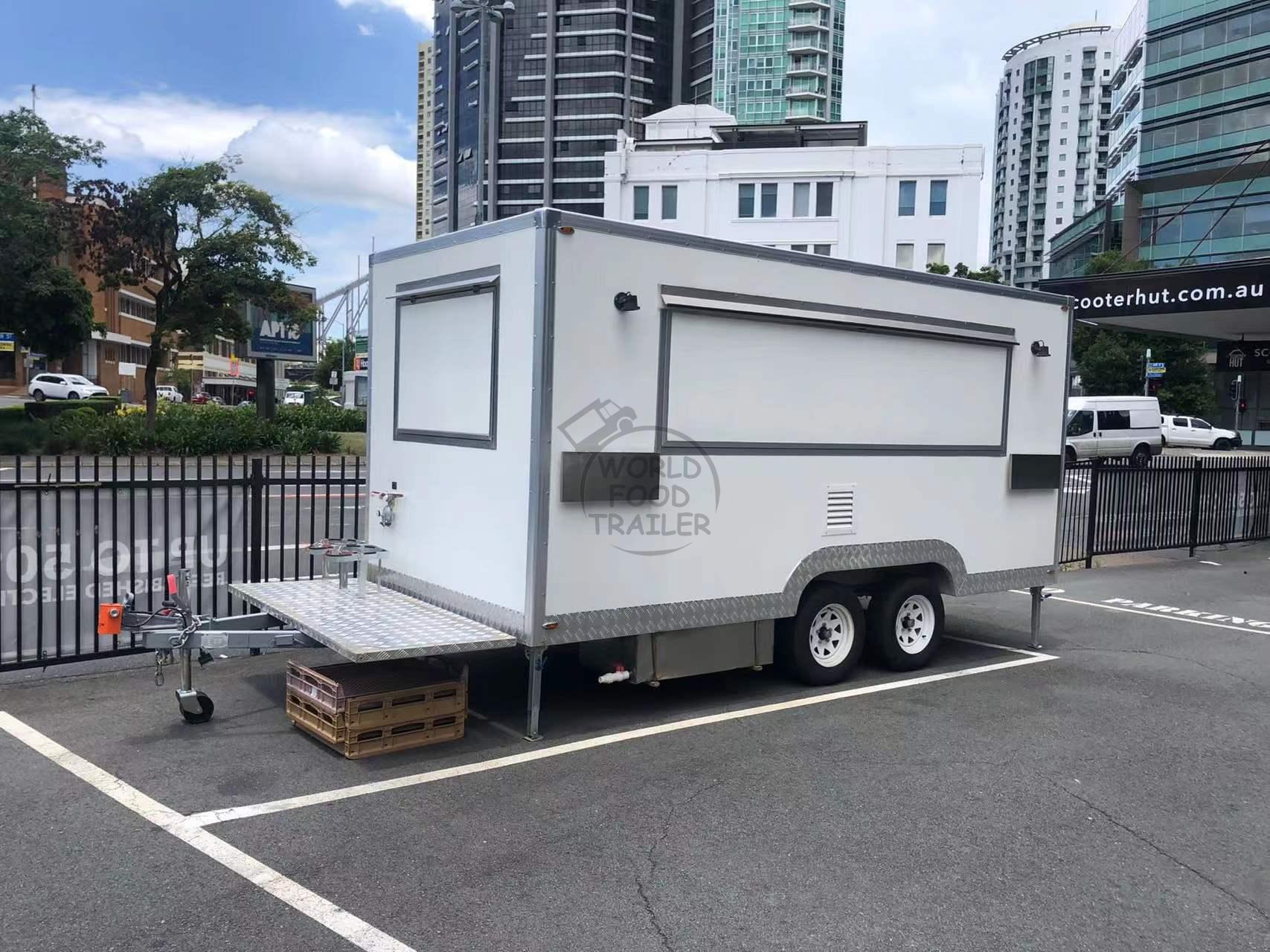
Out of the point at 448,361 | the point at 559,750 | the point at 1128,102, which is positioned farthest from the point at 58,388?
the point at 1128,102

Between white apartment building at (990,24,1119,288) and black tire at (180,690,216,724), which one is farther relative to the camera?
white apartment building at (990,24,1119,288)

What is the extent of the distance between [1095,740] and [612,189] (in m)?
71.6

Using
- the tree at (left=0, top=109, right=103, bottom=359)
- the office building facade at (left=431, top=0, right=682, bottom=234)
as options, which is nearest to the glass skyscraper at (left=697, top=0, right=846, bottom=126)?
the office building facade at (left=431, top=0, right=682, bottom=234)

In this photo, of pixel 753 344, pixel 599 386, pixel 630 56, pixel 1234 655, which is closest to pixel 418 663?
pixel 599 386

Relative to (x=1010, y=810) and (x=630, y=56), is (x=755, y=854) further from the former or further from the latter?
(x=630, y=56)

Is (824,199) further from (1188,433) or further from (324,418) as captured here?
(324,418)

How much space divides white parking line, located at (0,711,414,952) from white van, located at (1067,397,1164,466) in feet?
107

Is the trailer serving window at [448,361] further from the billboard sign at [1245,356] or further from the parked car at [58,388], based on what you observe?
the parked car at [58,388]

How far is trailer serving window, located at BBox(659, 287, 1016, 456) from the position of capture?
255 inches

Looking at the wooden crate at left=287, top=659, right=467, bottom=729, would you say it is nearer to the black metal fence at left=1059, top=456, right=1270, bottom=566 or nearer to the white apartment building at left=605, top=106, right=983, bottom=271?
the black metal fence at left=1059, top=456, right=1270, bottom=566

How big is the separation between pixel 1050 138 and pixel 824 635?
574 ft

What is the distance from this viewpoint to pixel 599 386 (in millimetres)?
6016

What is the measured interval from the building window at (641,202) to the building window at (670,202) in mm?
1575

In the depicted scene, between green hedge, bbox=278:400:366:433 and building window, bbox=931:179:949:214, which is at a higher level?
building window, bbox=931:179:949:214
